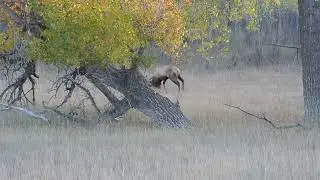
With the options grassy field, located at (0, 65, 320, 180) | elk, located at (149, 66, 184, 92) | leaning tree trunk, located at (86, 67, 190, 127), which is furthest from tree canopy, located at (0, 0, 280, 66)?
elk, located at (149, 66, 184, 92)

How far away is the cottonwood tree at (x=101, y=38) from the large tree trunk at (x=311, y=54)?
3100 millimetres

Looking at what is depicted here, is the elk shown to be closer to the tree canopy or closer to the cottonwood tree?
the cottonwood tree

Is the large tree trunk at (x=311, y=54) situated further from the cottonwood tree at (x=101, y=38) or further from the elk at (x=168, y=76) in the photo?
the elk at (x=168, y=76)

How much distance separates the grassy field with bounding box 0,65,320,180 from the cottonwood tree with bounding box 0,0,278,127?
95cm

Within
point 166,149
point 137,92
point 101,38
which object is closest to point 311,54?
point 137,92

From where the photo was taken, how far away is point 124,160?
449 inches

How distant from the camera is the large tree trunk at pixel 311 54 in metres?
16.7

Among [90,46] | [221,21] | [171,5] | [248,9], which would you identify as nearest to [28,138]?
[90,46]

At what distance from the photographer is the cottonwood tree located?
15633 millimetres

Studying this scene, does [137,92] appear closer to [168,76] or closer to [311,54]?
[311,54]

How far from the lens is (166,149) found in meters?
12.8

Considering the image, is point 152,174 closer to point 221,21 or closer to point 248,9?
point 248,9

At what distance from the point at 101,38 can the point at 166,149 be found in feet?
13.6

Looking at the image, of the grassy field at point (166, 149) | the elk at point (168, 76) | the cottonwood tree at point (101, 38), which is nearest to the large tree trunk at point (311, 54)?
the grassy field at point (166, 149)
